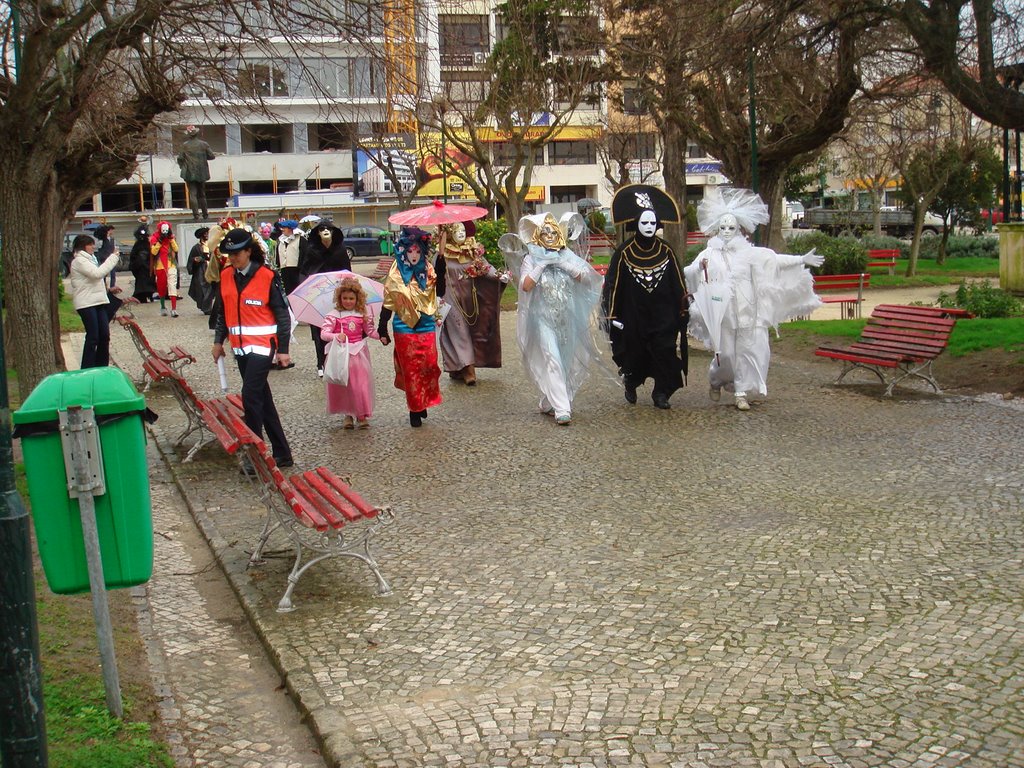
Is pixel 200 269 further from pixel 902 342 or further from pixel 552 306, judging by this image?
pixel 902 342

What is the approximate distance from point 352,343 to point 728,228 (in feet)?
12.3

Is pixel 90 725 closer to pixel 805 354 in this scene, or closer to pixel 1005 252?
pixel 805 354

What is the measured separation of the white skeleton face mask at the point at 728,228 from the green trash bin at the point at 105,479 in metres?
7.78

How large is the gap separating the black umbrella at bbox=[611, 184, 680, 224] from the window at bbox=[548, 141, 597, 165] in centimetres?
5252

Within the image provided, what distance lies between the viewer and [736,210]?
11414 millimetres

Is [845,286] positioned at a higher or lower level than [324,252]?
lower

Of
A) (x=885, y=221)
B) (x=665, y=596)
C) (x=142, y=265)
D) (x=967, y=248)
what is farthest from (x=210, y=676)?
(x=885, y=221)

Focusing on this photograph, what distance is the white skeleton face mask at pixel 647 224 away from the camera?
11367mm

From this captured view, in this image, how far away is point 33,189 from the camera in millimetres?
8773

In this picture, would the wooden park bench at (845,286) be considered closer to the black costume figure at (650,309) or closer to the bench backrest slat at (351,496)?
the black costume figure at (650,309)

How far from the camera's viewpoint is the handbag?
10516 mm

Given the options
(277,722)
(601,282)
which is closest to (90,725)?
(277,722)

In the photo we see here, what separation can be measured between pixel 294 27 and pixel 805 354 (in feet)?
28.6

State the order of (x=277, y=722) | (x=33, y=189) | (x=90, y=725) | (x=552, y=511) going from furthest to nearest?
(x=33, y=189) → (x=552, y=511) → (x=277, y=722) → (x=90, y=725)
